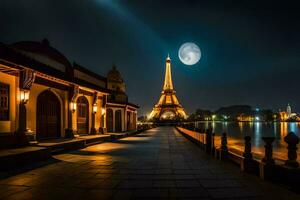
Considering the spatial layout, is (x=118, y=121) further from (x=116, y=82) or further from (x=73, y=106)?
(x=116, y=82)

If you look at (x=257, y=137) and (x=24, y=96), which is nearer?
(x=24, y=96)

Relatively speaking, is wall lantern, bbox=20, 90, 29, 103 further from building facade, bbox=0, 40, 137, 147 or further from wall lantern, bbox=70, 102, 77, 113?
wall lantern, bbox=70, 102, 77, 113

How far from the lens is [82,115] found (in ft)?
68.4

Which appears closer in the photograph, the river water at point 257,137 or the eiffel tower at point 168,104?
the river water at point 257,137

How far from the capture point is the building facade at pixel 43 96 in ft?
39.3

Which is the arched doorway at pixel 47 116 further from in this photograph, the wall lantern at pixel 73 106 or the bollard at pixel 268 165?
the bollard at pixel 268 165

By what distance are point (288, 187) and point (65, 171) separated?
6.42 meters

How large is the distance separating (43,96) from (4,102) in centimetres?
404

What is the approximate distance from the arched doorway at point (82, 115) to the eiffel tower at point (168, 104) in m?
79.4

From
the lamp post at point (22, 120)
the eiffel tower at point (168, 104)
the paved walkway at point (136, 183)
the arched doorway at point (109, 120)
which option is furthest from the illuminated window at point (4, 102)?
the eiffel tower at point (168, 104)

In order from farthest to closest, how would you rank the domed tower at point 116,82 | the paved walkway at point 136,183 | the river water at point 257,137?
the domed tower at point 116,82 → the river water at point 257,137 → the paved walkway at point 136,183

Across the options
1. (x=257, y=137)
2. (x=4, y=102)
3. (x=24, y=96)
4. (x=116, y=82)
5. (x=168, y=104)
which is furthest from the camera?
(x=168, y=104)

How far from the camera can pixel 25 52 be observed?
1620 cm

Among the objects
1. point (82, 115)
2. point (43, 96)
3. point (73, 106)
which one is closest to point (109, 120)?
point (82, 115)
